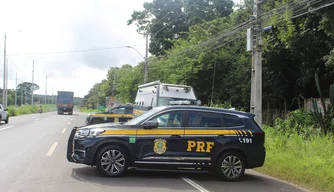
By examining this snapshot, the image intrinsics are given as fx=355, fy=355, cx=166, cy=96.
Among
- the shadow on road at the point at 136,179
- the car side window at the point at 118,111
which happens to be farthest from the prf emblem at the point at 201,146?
the car side window at the point at 118,111

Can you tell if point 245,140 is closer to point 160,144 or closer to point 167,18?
point 160,144

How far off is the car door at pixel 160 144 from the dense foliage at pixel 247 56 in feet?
27.1

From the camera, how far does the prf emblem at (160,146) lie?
8.02m

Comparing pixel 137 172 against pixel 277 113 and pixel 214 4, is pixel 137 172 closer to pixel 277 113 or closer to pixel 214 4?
pixel 277 113

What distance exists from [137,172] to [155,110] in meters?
1.57

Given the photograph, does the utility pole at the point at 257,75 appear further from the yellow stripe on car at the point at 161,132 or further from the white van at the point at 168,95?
the yellow stripe on car at the point at 161,132

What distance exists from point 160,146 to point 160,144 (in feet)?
0.15

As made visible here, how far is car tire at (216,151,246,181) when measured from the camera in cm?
827

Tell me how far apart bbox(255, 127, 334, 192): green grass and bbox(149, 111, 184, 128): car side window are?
3136mm

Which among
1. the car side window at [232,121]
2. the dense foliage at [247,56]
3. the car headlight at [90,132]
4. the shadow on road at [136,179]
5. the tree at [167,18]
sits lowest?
the shadow on road at [136,179]

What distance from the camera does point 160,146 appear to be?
8.05 metres

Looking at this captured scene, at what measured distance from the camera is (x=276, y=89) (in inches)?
888

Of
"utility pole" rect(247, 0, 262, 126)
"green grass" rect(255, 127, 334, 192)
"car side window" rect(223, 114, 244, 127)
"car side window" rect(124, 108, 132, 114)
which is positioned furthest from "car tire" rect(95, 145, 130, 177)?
"car side window" rect(124, 108, 132, 114)

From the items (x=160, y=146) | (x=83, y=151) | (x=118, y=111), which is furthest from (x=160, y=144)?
→ (x=118, y=111)
